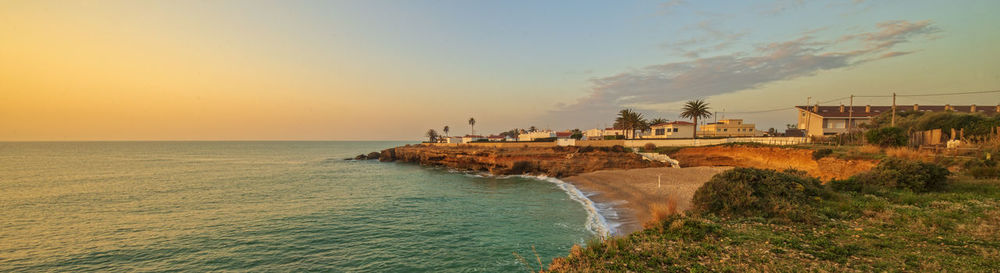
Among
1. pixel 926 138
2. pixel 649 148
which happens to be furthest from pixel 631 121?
pixel 926 138

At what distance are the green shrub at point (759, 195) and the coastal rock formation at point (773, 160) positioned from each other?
28.8 ft

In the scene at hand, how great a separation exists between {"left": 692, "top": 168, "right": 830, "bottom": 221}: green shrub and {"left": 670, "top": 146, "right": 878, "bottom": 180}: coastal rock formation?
345 inches

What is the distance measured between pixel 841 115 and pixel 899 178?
62.4m

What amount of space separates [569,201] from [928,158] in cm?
2121

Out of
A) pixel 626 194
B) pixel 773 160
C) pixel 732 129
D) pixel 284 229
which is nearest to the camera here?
pixel 284 229

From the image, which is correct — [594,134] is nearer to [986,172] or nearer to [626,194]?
[626,194]

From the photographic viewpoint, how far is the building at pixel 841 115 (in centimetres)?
5970

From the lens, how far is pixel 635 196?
26297 mm

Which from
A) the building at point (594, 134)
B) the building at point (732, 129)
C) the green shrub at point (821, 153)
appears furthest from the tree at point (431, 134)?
the green shrub at point (821, 153)

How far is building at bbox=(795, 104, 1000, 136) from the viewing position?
5970 cm

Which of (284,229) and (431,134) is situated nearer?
(284,229)

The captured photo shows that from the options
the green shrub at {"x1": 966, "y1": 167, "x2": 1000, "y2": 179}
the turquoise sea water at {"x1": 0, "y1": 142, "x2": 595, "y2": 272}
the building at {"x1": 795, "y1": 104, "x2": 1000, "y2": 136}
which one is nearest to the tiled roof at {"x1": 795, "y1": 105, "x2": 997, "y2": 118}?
the building at {"x1": 795, "y1": 104, "x2": 1000, "y2": 136}

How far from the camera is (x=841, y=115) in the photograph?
61.4 m

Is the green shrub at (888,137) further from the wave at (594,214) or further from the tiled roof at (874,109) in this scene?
the tiled roof at (874,109)
